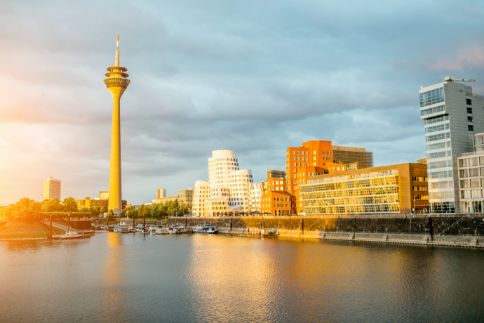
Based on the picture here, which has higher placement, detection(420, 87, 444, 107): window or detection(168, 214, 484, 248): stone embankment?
detection(420, 87, 444, 107): window

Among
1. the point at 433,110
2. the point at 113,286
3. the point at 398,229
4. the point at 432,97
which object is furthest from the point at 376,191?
the point at 113,286

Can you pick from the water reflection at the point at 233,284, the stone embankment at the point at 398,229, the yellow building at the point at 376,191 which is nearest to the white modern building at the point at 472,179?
the stone embankment at the point at 398,229

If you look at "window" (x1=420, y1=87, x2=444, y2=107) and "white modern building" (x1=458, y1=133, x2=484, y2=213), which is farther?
"window" (x1=420, y1=87, x2=444, y2=107)

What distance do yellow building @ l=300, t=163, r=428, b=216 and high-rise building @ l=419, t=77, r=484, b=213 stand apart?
636 inches

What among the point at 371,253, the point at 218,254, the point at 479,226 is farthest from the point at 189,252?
the point at 479,226

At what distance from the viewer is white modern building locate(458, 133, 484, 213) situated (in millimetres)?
129125

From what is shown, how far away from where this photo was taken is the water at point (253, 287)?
58.9 metres

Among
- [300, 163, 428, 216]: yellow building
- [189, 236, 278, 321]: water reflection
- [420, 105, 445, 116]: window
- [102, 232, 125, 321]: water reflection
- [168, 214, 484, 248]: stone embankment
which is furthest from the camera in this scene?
[300, 163, 428, 216]: yellow building

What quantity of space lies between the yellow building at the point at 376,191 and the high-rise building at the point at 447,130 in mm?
16154

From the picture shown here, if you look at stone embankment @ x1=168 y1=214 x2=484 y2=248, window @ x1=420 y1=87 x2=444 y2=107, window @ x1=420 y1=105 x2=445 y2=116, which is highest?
window @ x1=420 y1=87 x2=444 y2=107

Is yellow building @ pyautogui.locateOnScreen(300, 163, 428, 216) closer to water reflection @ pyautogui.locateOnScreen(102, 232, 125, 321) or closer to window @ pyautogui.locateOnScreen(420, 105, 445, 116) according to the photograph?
window @ pyautogui.locateOnScreen(420, 105, 445, 116)

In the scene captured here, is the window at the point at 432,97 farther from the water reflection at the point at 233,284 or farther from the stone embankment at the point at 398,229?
the water reflection at the point at 233,284

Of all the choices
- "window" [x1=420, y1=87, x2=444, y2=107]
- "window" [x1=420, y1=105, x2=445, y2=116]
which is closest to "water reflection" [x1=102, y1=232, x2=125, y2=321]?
"window" [x1=420, y1=105, x2=445, y2=116]

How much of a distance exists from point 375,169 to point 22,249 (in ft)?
381
